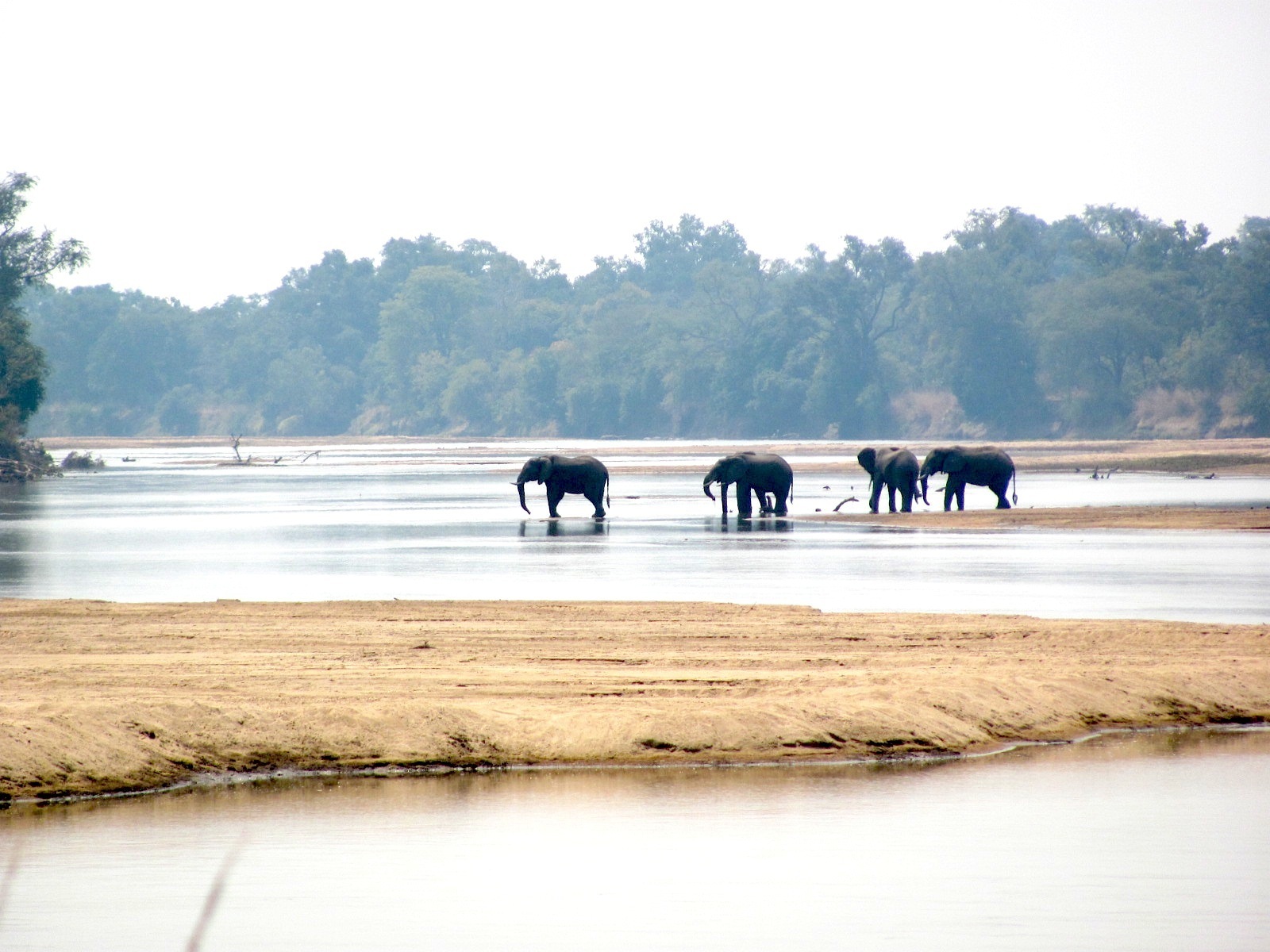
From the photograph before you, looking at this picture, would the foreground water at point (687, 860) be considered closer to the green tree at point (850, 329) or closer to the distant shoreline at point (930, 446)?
the distant shoreline at point (930, 446)

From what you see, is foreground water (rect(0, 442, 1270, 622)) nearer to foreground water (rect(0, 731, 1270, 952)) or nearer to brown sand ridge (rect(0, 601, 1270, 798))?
brown sand ridge (rect(0, 601, 1270, 798))

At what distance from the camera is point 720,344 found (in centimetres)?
13962

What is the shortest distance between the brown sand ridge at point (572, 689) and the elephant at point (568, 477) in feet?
75.8

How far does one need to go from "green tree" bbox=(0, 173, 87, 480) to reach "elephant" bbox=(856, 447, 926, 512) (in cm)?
4336

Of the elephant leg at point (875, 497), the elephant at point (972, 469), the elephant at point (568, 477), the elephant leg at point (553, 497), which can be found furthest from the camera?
the elephant at point (972, 469)

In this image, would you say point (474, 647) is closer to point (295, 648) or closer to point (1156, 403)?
point (295, 648)

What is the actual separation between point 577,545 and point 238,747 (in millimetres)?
20365

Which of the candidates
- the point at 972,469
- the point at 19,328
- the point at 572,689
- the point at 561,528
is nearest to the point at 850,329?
the point at 19,328

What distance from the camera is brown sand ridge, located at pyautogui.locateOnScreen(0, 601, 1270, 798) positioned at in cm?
1302

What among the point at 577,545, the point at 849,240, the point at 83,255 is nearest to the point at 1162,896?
the point at 577,545

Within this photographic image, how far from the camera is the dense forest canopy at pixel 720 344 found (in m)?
110

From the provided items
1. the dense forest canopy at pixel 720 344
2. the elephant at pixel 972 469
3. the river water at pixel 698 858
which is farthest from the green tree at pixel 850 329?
the river water at pixel 698 858

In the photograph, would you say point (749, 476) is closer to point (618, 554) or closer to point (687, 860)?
point (618, 554)

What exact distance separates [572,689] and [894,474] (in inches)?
1125
